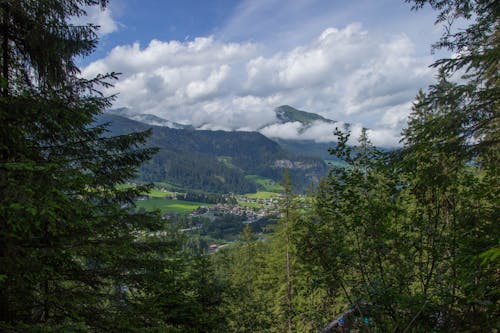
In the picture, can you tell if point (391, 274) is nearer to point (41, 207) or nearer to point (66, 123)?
point (41, 207)

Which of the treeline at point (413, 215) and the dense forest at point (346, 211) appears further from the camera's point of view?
the treeline at point (413, 215)

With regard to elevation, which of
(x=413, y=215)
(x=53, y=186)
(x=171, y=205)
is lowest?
(x=171, y=205)

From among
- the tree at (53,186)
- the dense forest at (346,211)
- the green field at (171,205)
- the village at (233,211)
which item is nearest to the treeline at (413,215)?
the dense forest at (346,211)

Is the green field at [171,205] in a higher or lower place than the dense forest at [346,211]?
lower

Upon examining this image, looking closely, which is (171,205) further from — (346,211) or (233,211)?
(346,211)

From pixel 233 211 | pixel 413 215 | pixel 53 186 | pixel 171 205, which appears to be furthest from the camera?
pixel 233 211

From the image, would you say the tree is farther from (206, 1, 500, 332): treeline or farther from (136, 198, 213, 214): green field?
(136, 198, 213, 214): green field

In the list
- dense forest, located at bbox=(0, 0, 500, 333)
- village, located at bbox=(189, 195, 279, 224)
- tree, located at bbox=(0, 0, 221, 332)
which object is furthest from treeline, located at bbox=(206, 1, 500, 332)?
village, located at bbox=(189, 195, 279, 224)

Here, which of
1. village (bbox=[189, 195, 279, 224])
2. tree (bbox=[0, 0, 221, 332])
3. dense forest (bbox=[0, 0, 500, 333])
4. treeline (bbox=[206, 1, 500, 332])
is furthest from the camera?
village (bbox=[189, 195, 279, 224])

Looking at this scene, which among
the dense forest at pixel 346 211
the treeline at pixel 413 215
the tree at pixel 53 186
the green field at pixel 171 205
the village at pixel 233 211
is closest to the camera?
the tree at pixel 53 186

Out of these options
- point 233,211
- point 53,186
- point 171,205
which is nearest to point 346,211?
point 53,186

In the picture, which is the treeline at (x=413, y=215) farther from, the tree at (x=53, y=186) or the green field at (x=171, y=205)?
the green field at (x=171, y=205)

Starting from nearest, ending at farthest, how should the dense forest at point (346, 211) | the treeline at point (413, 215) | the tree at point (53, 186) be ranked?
the tree at point (53, 186)
the dense forest at point (346, 211)
the treeline at point (413, 215)

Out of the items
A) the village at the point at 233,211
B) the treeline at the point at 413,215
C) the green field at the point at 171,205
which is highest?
the treeline at the point at 413,215
